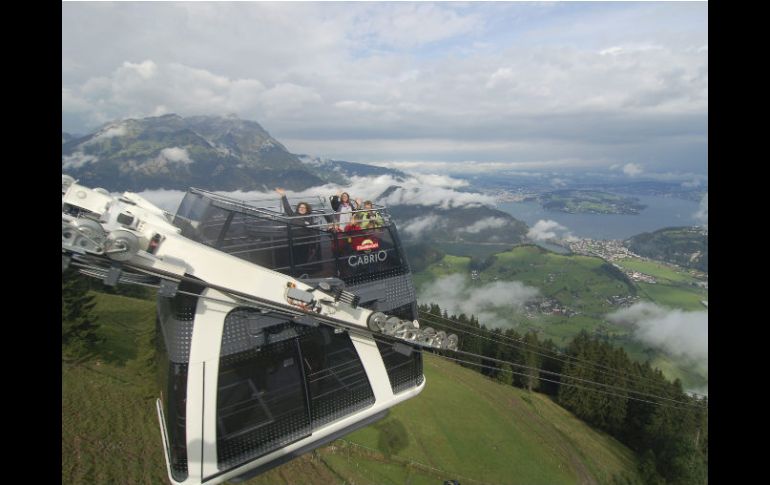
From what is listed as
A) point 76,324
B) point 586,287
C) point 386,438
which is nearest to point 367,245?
point 386,438

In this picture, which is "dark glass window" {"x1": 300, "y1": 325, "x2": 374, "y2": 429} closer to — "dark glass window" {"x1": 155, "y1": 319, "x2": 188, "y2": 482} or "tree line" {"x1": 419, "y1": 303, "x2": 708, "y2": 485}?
"dark glass window" {"x1": 155, "y1": 319, "x2": 188, "y2": 482}

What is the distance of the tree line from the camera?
21859mm

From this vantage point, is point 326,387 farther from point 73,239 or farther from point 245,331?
point 73,239

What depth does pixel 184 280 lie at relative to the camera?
5.22 m

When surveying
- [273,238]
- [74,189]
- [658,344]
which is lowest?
Result: [658,344]

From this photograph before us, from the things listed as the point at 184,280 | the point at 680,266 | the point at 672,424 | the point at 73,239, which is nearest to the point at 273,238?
the point at 184,280

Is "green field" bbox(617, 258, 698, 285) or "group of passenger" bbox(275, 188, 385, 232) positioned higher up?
"group of passenger" bbox(275, 188, 385, 232)

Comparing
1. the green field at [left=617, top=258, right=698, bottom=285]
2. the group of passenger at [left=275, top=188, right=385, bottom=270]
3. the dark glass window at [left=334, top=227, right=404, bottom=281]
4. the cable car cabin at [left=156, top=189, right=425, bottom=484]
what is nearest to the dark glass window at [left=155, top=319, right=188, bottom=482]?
the cable car cabin at [left=156, top=189, right=425, bottom=484]

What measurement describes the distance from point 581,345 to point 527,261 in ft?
403

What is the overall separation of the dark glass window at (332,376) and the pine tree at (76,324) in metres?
14.1

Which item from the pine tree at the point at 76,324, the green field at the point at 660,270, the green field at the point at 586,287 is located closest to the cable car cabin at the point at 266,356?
the pine tree at the point at 76,324

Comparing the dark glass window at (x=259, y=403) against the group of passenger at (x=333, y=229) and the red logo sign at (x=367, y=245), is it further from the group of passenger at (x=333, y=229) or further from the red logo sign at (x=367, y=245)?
the red logo sign at (x=367, y=245)

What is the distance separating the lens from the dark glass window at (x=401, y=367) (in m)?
7.48

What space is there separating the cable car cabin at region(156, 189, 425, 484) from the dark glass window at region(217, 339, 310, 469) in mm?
16
